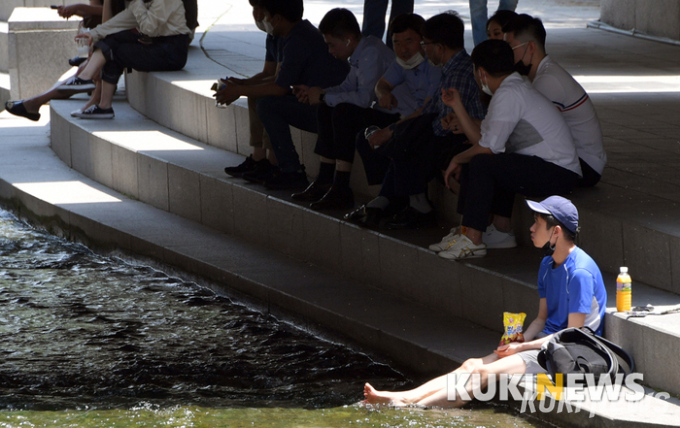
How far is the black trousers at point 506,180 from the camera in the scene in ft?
17.4

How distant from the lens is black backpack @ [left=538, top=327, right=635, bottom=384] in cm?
433

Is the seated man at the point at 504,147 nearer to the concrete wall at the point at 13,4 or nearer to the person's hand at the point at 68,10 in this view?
the person's hand at the point at 68,10

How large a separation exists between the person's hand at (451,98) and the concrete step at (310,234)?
887mm

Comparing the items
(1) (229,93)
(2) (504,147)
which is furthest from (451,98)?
(1) (229,93)

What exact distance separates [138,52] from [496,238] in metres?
5.37

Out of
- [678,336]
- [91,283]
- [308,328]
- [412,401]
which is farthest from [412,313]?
[91,283]

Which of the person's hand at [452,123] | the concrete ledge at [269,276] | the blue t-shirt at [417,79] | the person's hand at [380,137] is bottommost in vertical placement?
the concrete ledge at [269,276]

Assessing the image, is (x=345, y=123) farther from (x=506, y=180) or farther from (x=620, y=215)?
(x=620, y=215)

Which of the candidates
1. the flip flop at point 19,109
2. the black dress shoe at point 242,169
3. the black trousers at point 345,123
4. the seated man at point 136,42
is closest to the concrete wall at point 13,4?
the flip flop at point 19,109

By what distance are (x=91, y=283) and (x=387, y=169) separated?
90.4 inches

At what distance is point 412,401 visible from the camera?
465 cm

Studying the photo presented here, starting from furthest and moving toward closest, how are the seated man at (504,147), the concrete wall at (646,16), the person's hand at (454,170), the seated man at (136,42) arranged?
the concrete wall at (646,16), the seated man at (136,42), the person's hand at (454,170), the seated man at (504,147)

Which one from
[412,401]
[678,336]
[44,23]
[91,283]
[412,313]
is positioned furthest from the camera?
[44,23]

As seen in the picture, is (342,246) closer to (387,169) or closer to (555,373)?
(387,169)
